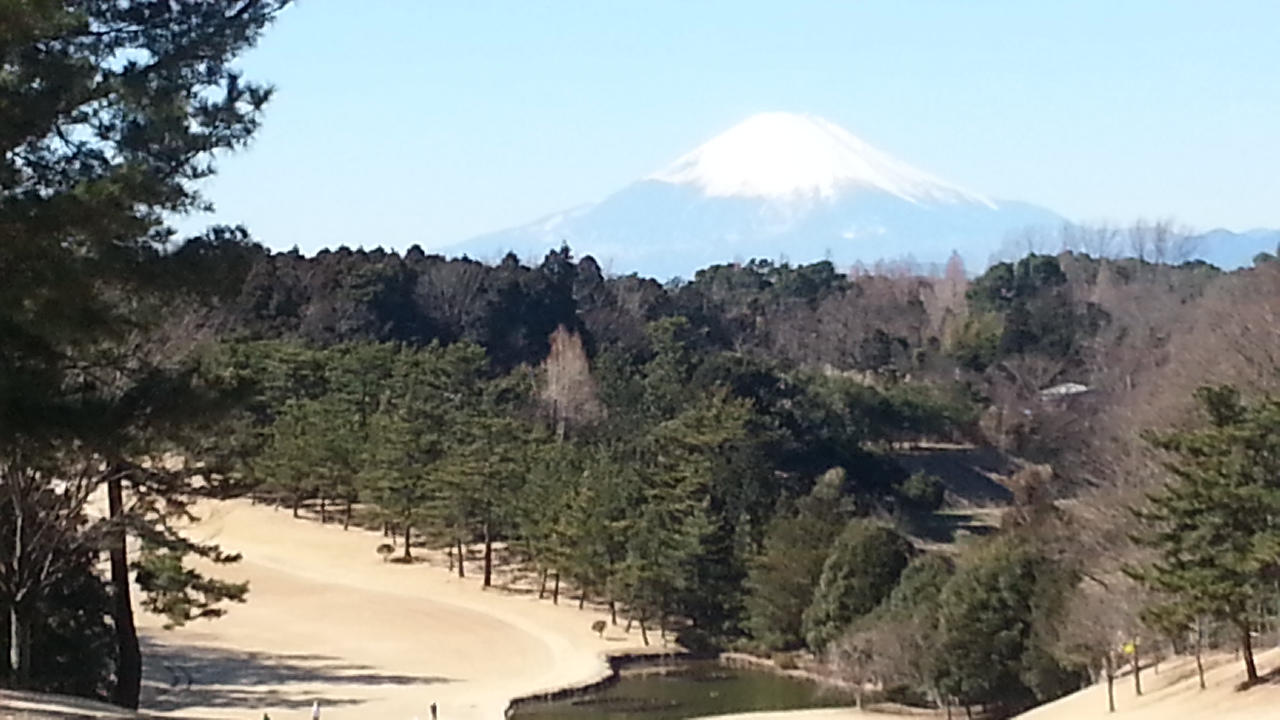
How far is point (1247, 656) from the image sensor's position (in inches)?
737

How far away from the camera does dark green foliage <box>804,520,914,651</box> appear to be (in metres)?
30.5

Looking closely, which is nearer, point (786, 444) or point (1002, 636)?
point (1002, 636)

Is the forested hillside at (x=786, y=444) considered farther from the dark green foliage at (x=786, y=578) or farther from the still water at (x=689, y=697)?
the still water at (x=689, y=697)

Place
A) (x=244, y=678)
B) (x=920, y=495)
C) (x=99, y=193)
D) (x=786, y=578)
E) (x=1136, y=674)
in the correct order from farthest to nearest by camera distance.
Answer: (x=920, y=495), (x=786, y=578), (x=244, y=678), (x=1136, y=674), (x=99, y=193)

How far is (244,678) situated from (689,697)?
7642 millimetres

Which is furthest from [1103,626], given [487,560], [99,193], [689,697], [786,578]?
[487,560]

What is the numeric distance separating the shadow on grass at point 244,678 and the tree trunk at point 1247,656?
40.5 feet

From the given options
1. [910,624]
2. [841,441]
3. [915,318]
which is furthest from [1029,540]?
[915,318]

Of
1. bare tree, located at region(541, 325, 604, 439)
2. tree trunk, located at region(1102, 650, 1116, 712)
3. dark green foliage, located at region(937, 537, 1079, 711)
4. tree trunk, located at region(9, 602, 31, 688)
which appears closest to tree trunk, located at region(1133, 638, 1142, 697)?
tree trunk, located at region(1102, 650, 1116, 712)

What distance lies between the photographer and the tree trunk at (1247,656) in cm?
1828

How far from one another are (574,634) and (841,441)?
13.1 m

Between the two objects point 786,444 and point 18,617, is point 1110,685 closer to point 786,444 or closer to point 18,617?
point 18,617

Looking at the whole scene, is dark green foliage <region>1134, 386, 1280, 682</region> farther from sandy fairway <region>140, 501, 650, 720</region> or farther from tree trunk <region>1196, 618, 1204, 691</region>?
sandy fairway <region>140, 501, 650, 720</region>

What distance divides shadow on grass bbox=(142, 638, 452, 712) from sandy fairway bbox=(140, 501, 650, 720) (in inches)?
1.3
